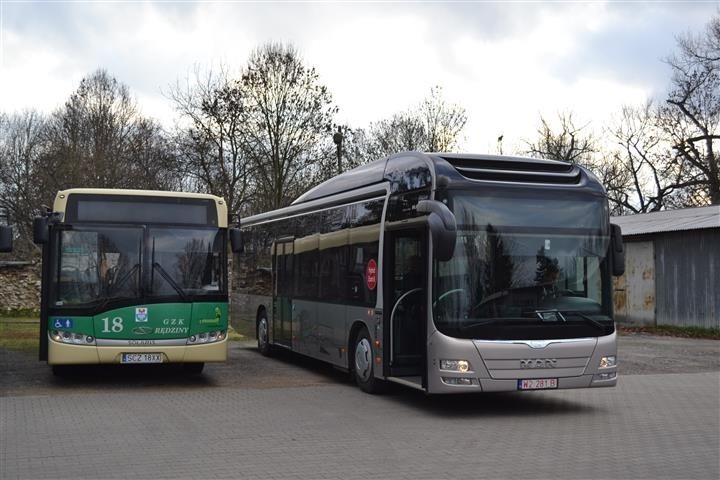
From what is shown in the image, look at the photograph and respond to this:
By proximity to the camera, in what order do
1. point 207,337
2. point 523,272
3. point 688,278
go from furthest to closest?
point 688,278, point 207,337, point 523,272

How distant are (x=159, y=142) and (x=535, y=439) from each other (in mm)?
38913

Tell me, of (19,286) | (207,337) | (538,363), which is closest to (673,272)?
(538,363)

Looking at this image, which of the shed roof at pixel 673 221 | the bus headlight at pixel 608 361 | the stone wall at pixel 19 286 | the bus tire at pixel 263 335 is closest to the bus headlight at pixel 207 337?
the bus tire at pixel 263 335

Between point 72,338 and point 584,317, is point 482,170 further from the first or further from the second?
point 72,338

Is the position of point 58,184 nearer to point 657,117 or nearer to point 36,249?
point 36,249

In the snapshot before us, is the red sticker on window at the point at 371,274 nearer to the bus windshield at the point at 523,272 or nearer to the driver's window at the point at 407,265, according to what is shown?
the driver's window at the point at 407,265

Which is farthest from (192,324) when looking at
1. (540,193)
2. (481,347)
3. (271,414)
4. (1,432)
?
(540,193)

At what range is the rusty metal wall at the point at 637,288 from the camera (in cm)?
2875

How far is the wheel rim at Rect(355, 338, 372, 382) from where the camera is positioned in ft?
39.6

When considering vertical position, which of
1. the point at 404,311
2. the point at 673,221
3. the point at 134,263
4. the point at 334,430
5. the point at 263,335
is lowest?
the point at 334,430

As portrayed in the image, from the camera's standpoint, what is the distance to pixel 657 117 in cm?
4903

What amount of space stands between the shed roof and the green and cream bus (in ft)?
59.8

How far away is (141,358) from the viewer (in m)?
12.5

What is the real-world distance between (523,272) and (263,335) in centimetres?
880
